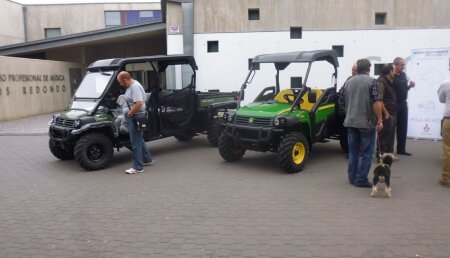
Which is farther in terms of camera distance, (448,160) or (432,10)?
(432,10)

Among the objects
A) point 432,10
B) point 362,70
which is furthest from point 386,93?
point 432,10

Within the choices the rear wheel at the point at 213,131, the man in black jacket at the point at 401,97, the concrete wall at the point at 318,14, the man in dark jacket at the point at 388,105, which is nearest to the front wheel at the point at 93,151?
the rear wheel at the point at 213,131

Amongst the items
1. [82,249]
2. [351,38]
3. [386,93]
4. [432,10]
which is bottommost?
[82,249]

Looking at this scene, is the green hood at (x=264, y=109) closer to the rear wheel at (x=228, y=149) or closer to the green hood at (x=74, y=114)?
the rear wheel at (x=228, y=149)

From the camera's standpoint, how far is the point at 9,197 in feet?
19.6

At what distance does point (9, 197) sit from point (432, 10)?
1288 centimetres

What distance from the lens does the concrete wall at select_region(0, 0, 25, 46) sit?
3052cm

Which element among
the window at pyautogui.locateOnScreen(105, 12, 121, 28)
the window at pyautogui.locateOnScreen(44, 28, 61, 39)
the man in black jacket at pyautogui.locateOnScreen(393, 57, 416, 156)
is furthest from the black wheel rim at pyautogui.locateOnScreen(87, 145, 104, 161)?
the window at pyautogui.locateOnScreen(44, 28, 61, 39)

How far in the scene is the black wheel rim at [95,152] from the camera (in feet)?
24.2

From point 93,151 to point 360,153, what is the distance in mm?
4572

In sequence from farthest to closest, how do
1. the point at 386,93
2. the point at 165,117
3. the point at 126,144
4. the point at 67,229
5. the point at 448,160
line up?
1. the point at 165,117
2. the point at 126,144
3. the point at 386,93
4. the point at 448,160
5. the point at 67,229

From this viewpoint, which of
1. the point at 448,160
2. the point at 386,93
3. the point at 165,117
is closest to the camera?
the point at 448,160

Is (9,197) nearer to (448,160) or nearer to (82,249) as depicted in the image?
(82,249)

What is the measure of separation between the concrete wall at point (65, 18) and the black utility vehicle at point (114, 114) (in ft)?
91.8
